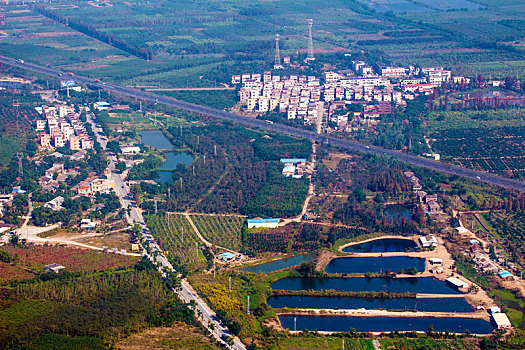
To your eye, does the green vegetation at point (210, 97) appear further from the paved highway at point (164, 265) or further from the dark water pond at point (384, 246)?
the dark water pond at point (384, 246)

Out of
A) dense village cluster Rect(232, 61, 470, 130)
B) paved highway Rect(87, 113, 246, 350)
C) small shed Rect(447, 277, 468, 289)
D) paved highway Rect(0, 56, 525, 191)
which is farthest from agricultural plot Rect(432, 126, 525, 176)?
paved highway Rect(87, 113, 246, 350)

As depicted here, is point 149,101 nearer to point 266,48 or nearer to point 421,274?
point 266,48

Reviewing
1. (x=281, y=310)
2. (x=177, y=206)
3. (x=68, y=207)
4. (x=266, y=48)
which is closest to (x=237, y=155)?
(x=177, y=206)

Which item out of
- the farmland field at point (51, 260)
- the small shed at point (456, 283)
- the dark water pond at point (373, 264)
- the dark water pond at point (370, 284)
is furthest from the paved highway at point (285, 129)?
the farmland field at point (51, 260)

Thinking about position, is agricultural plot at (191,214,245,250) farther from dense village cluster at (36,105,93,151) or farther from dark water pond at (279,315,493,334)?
dense village cluster at (36,105,93,151)

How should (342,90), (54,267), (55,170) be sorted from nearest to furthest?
(54,267) < (55,170) < (342,90)

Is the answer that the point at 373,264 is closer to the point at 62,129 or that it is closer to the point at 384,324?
the point at 384,324

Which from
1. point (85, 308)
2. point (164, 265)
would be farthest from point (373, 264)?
point (85, 308)
